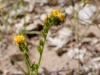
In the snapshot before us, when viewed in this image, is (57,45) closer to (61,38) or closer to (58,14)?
(61,38)

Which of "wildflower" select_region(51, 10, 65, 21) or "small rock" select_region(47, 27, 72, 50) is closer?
"wildflower" select_region(51, 10, 65, 21)

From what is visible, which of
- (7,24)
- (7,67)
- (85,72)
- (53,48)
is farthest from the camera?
(7,24)

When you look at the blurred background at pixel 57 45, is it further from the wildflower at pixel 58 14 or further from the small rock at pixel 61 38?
the wildflower at pixel 58 14

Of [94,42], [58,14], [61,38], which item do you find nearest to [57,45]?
[61,38]

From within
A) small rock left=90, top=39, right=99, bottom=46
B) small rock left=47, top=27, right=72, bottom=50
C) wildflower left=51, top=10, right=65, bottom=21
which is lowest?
small rock left=47, top=27, right=72, bottom=50

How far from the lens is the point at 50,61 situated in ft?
7.71

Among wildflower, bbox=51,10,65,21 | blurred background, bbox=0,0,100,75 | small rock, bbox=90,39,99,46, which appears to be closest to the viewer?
wildflower, bbox=51,10,65,21

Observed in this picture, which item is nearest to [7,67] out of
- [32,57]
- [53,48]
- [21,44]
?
[32,57]

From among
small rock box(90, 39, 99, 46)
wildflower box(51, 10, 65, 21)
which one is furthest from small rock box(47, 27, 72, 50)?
wildflower box(51, 10, 65, 21)

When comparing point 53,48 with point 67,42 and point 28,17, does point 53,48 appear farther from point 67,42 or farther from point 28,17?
point 28,17

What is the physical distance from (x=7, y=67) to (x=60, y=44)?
0.48 meters

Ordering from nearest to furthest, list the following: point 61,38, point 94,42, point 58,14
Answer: point 58,14
point 94,42
point 61,38

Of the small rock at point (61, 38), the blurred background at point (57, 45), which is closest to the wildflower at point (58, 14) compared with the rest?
the blurred background at point (57, 45)

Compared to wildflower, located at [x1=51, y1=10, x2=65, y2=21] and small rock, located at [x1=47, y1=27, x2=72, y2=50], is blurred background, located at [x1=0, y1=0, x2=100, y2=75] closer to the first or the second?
small rock, located at [x1=47, y1=27, x2=72, y2=50]
